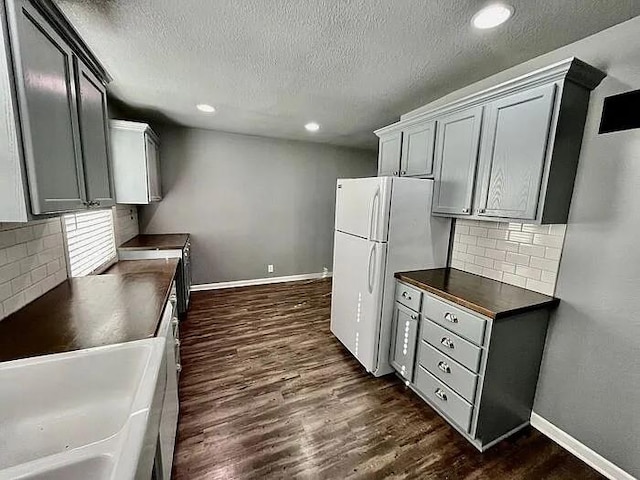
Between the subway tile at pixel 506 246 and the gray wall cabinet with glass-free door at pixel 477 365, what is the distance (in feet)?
1.57

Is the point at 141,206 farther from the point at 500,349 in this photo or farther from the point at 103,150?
→ the point at 500,349

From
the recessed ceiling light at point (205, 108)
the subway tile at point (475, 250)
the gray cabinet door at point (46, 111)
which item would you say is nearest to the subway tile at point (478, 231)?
the subway tile at point (475, 250)

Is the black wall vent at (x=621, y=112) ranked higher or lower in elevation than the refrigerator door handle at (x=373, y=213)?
higher

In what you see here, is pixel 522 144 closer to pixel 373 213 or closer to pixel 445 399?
pixel 373 213

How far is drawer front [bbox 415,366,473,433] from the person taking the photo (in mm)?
1758

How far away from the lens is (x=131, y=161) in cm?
296

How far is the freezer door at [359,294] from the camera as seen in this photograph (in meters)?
2.29

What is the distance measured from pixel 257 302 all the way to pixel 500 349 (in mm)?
3067

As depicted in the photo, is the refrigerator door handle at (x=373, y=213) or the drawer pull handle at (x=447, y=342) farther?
the refrigerator door handle at (x=373, y=213)

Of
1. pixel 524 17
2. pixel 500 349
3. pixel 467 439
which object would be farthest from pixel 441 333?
pixel 524 17

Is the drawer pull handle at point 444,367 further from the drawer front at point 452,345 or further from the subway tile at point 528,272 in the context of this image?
the subway tile at point 528,272

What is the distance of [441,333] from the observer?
1916 millimetres

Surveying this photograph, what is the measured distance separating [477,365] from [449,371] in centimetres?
24

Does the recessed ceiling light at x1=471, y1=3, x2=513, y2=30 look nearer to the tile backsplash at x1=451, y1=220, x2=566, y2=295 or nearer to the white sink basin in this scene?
the tile backsplash at x1=451, y1=220, x2=566, y2=295
